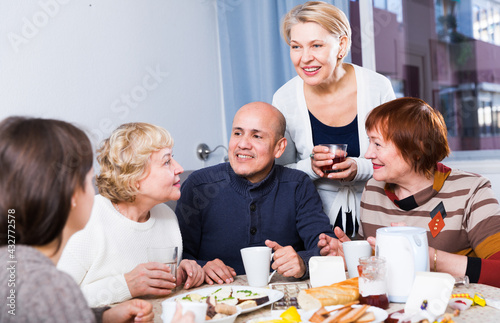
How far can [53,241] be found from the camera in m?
0.86

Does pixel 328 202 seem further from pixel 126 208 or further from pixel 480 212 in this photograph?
pixel 126 208

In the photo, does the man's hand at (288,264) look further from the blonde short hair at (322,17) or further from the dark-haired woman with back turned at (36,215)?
the blonde short hair at (322,17)

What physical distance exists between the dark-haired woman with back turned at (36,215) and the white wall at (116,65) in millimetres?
1266

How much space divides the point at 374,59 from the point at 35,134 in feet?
8.83

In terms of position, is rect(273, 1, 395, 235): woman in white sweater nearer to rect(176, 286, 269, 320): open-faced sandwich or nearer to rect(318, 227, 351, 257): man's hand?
rect(318, 227, 351, 257): man's hand

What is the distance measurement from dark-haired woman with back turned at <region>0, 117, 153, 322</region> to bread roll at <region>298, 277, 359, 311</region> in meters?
0.49

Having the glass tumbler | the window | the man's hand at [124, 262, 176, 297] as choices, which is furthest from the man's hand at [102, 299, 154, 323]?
the window

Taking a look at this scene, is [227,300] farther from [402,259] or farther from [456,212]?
[456,212]

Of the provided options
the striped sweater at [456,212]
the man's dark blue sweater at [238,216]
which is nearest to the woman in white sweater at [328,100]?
the man's dark blue sweater at [238,216]

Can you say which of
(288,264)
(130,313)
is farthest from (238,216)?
(130,313)

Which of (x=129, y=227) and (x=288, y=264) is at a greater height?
(x=129, y=227)

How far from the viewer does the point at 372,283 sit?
3.72 ft

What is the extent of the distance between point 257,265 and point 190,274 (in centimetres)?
21

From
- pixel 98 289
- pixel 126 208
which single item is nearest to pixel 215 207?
pixel 126 208
